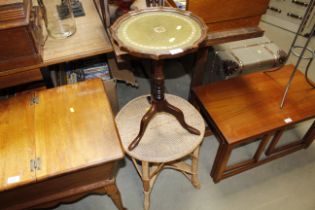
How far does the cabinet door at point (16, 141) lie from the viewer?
101 centimetres

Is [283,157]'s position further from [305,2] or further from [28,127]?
[305,2]

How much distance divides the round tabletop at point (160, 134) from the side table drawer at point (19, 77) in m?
0.47

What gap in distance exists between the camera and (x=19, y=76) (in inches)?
48.5

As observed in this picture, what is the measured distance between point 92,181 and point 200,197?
2.47ft

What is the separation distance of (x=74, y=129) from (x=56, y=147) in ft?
0.38

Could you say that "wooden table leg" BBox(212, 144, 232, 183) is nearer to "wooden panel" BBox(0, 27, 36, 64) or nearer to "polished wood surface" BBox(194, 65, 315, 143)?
"polished wood surface" BBox(194, 65, 315, 143)

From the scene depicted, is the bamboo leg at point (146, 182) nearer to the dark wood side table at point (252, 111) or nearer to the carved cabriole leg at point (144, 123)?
the carved cabriole leg at point (144, 123)

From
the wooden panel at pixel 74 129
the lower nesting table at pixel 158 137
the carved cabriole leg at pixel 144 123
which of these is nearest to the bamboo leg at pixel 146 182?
the lower nesting table at pixel 158 137

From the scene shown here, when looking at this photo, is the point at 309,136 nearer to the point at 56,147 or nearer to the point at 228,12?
the point at 228,12

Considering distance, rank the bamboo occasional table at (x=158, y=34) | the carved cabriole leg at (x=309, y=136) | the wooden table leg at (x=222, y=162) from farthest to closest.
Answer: the carved cabriole leg at (x=309, y=136) → the wooden table leg at (x=222, y=162) → the bamboo occasional table at (x=158, y=34)

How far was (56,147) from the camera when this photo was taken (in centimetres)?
111

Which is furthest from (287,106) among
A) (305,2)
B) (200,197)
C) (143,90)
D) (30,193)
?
(305,2)

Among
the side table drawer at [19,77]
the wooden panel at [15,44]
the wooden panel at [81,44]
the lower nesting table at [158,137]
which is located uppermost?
the wooden panel at [15,44]

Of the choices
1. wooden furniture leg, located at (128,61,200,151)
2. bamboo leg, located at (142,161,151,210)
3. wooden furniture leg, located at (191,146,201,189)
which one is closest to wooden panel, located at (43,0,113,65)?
wooden furniture leg, located at (128,61,200,151)
